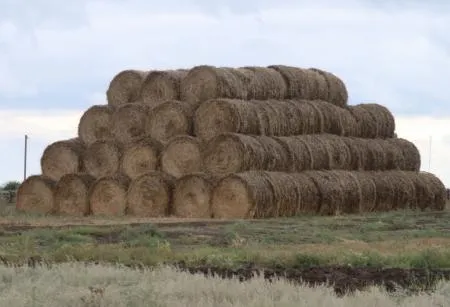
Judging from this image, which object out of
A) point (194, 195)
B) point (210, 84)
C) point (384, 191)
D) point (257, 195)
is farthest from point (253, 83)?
point (384, 191)

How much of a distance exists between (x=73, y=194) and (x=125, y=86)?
150 inches

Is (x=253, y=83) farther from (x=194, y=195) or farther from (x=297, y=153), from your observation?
(x=194, y=195)

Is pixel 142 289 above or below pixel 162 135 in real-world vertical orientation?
below

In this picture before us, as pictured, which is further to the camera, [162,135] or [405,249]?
[162,135]

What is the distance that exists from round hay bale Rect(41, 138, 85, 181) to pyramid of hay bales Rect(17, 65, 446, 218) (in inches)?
1.2

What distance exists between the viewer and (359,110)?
3897cm

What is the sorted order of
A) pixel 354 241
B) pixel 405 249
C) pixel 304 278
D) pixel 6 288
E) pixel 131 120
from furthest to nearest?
pixel 131 120
pixel 354 241
pixel 405 249
pixel 304 278
pixel 6 288

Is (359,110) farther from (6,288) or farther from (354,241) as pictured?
(6,288)

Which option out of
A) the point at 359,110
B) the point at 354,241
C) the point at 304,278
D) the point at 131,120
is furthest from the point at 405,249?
the point at 359,110

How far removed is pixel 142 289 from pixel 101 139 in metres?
23.1

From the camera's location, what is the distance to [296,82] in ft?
118

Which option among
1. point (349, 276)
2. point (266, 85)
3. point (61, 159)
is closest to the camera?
point (349, 276)

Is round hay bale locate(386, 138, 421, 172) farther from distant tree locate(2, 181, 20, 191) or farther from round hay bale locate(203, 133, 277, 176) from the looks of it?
distant tree locate(2, 181, 20, 191)

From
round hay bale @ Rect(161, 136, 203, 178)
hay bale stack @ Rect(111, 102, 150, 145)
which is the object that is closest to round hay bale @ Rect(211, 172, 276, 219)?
round hay bale @ Rect(161, 136, 203, 178)
